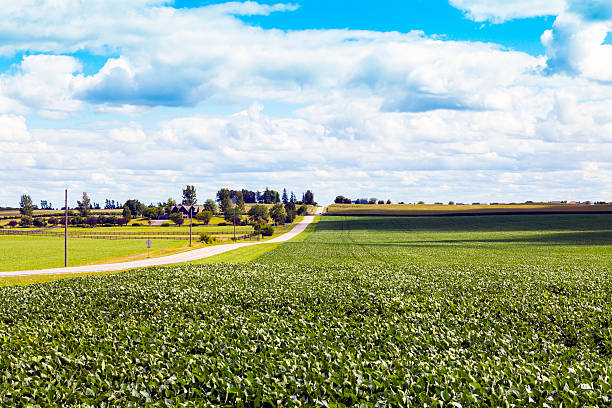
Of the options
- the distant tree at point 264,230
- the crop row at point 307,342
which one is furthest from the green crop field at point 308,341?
the distant tree at point 264,230

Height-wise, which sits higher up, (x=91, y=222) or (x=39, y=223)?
A: (x=91, y=222)

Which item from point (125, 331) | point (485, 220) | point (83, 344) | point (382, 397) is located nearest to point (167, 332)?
point (125, 331)

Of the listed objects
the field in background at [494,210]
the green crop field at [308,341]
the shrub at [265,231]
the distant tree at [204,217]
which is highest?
the field in background at [494,210]

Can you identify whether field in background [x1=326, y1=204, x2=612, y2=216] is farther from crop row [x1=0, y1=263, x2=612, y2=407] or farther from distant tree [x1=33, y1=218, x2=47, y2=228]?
crop row [x1=0, y1=263, x2=612, y2=407]

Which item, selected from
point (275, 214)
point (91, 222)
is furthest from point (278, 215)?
point (91, 222)

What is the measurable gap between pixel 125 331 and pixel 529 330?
1350 centimetres

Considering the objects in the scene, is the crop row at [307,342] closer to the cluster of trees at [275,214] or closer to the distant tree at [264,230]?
the distant tree at [264,230]

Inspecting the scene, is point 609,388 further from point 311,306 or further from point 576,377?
point 311,306

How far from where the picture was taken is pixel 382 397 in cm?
910

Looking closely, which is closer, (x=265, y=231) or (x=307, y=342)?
(x=307, y=342)

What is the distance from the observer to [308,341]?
13.6m

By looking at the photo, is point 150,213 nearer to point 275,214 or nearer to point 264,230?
point 275,214

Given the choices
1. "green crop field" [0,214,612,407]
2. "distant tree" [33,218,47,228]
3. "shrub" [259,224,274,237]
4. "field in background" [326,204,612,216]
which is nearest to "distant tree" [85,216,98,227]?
"distant tree" [33,218,47,228]

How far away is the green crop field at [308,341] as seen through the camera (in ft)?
31.7
